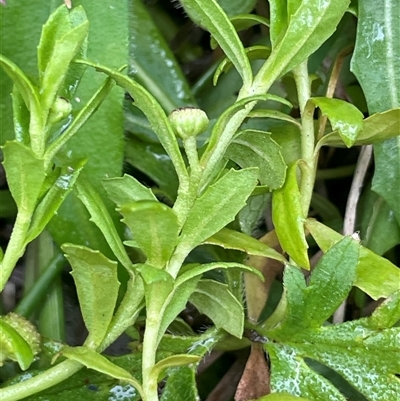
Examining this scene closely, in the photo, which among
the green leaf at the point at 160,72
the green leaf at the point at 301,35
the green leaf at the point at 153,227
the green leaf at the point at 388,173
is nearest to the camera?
the green leaf at the point at 153,227

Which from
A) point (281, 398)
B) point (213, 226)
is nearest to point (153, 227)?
point (213, 226)

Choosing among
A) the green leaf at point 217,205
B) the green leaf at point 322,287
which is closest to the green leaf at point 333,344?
the green leaf at point 322,287

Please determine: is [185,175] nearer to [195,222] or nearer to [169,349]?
[195,222]

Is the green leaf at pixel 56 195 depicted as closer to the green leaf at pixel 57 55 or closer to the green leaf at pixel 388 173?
the green leaf at pixel 57 55

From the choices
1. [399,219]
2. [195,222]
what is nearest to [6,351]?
[195,222]

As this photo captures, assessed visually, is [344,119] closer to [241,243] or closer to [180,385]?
[241,243]

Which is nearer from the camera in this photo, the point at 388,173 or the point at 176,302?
the point at 176,302
